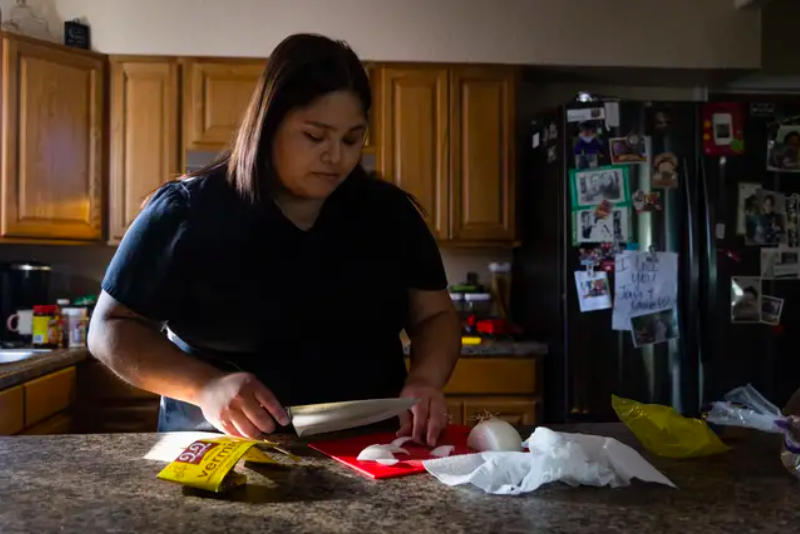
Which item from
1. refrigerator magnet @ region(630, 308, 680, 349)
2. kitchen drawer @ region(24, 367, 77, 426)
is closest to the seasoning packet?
kitchen drawer @ region(24, 367, 77, 426)

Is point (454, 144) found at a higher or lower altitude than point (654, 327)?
higher

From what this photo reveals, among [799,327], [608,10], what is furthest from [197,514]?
[608,10]

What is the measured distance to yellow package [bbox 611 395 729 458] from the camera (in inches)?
38.2

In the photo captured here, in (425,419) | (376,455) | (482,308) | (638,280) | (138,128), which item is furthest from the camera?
(482,308)

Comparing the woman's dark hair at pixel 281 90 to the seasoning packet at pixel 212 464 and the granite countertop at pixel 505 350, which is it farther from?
the granite countertop at pixel 505 350

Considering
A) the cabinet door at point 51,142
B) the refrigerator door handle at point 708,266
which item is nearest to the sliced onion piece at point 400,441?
Answer: the refrigerator door handle at point 708,266

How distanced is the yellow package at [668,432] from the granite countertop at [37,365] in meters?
1.70

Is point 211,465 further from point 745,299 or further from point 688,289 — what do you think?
point 745,299

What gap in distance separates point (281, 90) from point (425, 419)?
0.53 meters

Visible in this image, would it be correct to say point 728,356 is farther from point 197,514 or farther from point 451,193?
point 197,514

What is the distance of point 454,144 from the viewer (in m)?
2.89

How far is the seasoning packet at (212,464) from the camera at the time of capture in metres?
0.77

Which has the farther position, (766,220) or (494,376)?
(494,376)

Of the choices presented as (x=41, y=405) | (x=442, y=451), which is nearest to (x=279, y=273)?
(x=442, y=451)
